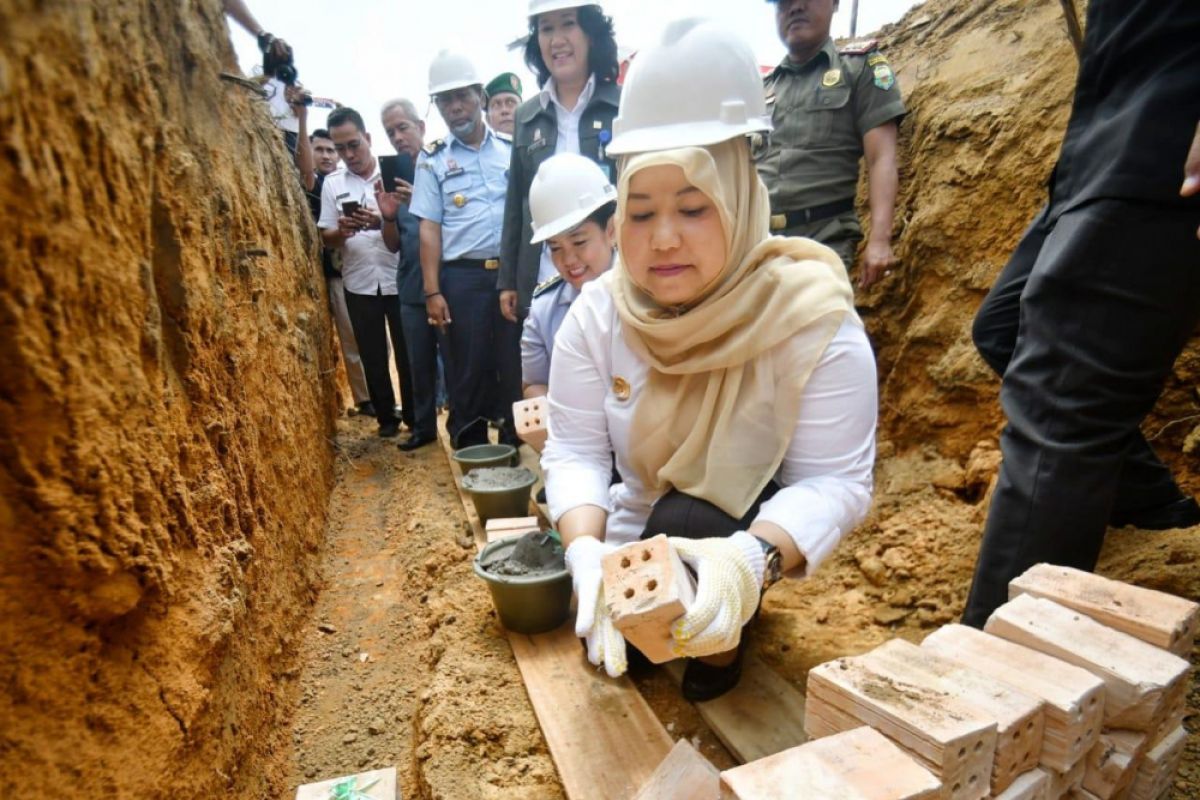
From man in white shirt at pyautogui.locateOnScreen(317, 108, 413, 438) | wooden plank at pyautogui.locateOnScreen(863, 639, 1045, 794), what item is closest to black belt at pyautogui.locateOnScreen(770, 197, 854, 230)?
wooden plank at pyautogui.locateOnScreen(863, 639, 1045, 794)

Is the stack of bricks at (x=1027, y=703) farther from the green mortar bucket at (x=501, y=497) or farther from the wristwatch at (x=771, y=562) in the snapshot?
the green mortar bucket at (x=501, y=497)

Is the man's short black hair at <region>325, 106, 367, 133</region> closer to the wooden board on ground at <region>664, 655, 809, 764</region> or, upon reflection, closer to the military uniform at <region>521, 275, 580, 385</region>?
the military uniform at <region>521, 275, 580, 385</region>

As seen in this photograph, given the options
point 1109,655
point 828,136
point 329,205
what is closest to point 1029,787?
point 1109,655

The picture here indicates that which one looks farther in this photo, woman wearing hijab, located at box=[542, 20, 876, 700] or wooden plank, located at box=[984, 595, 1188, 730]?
woman wearing hijab, located at box=[542, 20, 876, 700]

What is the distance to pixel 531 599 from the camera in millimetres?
1931

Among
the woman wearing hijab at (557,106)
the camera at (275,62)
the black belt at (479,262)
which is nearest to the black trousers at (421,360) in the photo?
the black belt at (479,262)

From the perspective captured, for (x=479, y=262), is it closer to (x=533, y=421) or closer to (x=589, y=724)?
(x=533, y=421)

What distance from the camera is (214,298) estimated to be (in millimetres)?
1748

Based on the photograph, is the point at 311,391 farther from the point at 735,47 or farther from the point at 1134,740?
the point at 1134,740

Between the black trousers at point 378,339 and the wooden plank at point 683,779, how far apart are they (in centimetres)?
383

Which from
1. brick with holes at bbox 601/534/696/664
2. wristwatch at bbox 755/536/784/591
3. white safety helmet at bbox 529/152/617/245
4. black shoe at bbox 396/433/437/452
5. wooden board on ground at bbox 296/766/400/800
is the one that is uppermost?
white safety helmet at bbox 529/152/617/245

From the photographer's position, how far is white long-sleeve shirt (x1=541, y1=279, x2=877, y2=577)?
142 cm

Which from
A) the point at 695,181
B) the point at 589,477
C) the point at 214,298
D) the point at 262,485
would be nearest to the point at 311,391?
the point at 262,485

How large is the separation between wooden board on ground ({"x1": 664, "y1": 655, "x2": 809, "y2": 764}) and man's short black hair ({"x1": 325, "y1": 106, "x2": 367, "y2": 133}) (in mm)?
4519
